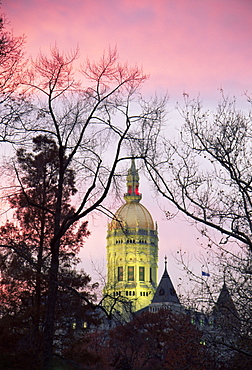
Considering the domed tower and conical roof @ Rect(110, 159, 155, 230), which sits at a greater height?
conical roof @ Rect(110, 159, 155, 230)

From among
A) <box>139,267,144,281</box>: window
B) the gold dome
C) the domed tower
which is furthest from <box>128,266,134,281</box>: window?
the gold dome

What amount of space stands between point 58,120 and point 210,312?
7406 mm

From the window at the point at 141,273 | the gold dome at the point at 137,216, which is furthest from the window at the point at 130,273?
A: the gold dome at the point at 137,216

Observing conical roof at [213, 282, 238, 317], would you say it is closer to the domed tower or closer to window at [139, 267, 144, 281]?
the domed tower

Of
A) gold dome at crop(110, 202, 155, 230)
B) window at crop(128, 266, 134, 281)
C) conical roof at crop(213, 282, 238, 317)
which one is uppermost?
gold dome at crop(110, 202, 155, 230)

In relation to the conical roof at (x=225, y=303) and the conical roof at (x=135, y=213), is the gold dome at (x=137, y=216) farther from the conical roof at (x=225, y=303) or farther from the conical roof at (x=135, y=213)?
the conical roof at (x=225, y=303)

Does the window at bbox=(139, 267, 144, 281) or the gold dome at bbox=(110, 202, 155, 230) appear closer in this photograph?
the window at bbox=(139, 267, 144, 281)

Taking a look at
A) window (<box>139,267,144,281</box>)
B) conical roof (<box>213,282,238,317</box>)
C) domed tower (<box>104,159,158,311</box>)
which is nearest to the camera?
conical roof (<box>213,282,238,317</box>)

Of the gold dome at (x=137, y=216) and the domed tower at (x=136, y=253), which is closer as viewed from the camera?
the domed tower at (x=136, y=253)

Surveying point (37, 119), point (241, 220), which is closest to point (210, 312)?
point (241, 220)

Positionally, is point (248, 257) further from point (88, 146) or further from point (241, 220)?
point (88, 146)

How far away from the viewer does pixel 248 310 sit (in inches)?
576

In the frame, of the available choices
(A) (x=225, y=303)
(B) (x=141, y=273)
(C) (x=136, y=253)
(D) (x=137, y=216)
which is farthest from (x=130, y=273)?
(A) (x=225, y=303)

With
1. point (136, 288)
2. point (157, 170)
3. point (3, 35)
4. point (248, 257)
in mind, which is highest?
point (136, 288)
